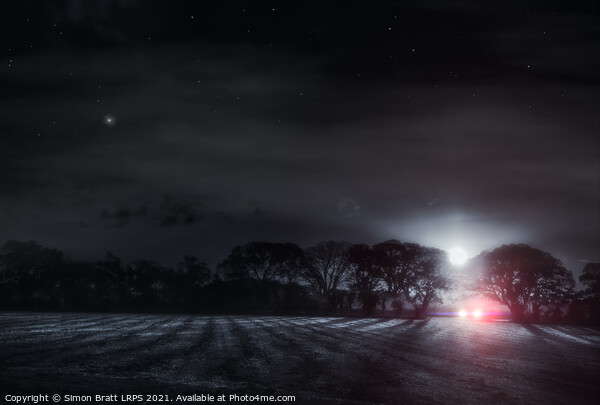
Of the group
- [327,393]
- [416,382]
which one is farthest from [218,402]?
[416,382]

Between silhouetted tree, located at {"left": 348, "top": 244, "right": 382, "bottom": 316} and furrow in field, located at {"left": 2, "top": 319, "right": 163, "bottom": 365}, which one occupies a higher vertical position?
silhouetted tree, located at {"left": 348, "top": 244, "right": 382, "bottom": 316}

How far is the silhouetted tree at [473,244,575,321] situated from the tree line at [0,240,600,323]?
18 centimetres

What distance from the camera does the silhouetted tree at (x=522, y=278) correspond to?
84.1m

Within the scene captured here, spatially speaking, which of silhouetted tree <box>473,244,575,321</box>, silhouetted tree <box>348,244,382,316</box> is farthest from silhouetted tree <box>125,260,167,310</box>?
silhouetted tree <box>473,244,575,321</box>

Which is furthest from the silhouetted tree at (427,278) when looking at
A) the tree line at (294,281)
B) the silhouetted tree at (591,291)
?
the silhouetted tree at (591,291)

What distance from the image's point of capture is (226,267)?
333 feet

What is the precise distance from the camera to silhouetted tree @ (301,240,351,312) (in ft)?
341

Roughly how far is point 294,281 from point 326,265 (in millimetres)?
10649

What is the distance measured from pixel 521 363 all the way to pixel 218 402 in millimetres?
16869

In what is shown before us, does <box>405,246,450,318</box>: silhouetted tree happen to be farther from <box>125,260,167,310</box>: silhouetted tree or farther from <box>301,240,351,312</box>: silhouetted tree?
<box>125,260,167,310</box>: silhouetted tree

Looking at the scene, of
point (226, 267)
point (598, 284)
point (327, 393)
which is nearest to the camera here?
point (327, 393)

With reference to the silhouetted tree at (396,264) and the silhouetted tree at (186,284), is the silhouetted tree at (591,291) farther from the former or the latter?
the silhouetted tree at (186,284)

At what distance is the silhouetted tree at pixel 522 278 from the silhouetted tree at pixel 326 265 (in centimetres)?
2841

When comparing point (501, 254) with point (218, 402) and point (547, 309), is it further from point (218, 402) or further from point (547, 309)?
point (218, 402)
